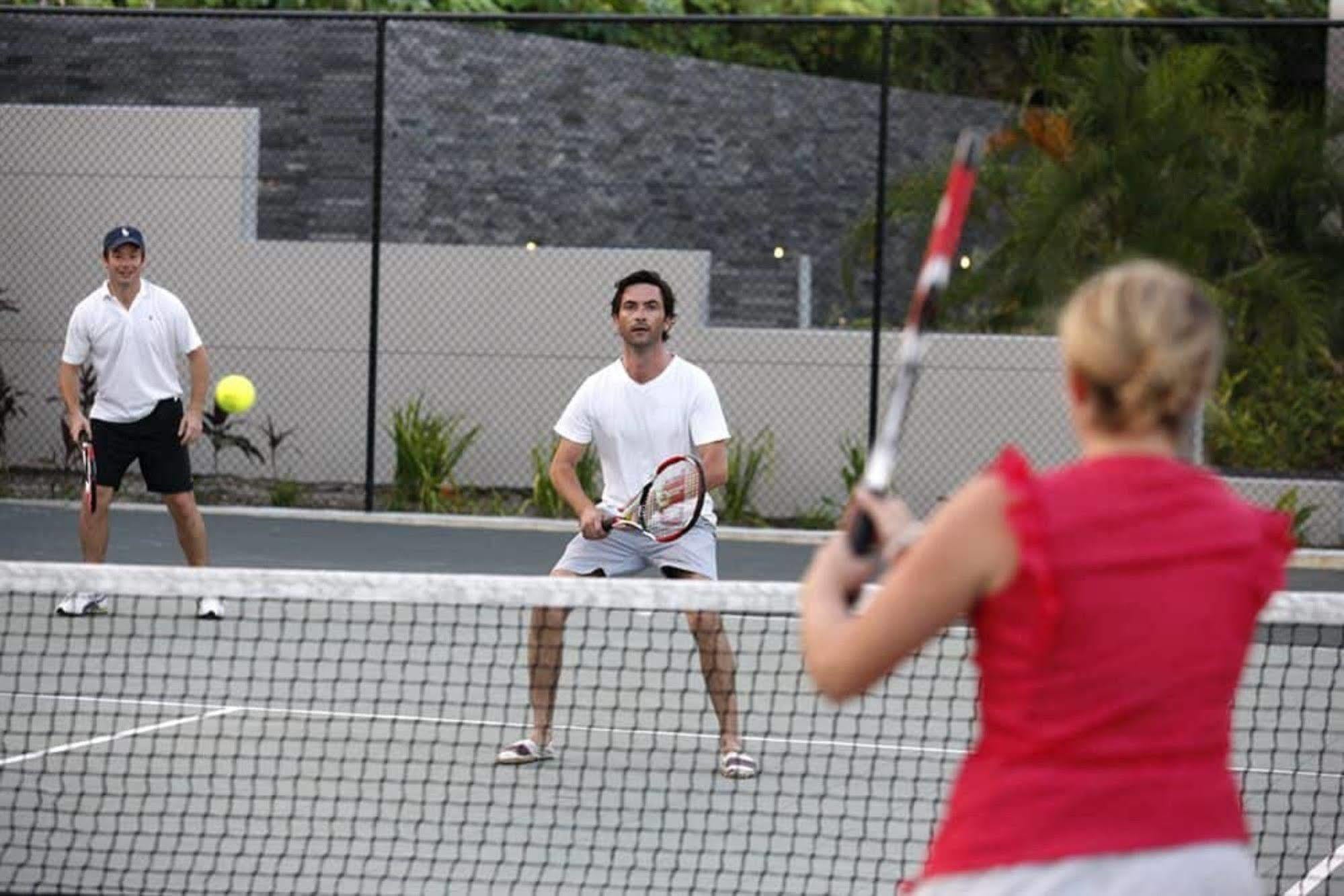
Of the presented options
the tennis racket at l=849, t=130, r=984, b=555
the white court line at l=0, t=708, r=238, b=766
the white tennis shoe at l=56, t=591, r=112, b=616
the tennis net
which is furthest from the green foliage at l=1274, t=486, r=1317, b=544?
the tennis racket at l=849, t=130, r=984, b=555

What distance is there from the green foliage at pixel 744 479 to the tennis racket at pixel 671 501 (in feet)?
22.9

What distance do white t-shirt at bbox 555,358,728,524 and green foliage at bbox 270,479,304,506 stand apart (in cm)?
761

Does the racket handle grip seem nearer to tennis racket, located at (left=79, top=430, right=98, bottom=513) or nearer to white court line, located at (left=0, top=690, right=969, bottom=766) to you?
white court line, located at (left=0, top=690, right=969, bottom=766)

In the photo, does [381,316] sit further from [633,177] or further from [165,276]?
[633,177]

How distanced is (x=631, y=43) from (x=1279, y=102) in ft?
19.5

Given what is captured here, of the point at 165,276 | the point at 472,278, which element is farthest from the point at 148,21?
the point at 472,278

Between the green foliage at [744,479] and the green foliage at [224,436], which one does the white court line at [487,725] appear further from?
the green foliage at [744,479]

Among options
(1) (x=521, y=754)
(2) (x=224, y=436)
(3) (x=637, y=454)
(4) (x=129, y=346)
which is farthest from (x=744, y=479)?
(1) (x=521, y=754)

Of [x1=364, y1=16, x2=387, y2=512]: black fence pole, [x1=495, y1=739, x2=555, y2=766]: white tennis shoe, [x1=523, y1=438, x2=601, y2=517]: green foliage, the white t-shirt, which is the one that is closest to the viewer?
[x1=495, y1=739, x2=555, y2=766]: white tennis shoe

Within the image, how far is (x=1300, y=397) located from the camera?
15.2m

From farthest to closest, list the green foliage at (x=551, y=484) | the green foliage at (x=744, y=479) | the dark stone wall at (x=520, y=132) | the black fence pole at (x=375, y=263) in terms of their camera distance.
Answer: the dark stone wall at (x=520, y=132) < the green foliage at (x=744, y=479) < the green foliage at (x=551, y=484) < the black fence pole at (x=375, y=263)

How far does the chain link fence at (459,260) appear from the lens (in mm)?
14445

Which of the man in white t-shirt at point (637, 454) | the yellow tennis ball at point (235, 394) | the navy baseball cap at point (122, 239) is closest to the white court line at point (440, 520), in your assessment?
the yellow tennis ball at point (235, 394)

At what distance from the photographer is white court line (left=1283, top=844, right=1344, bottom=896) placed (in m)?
5.75
